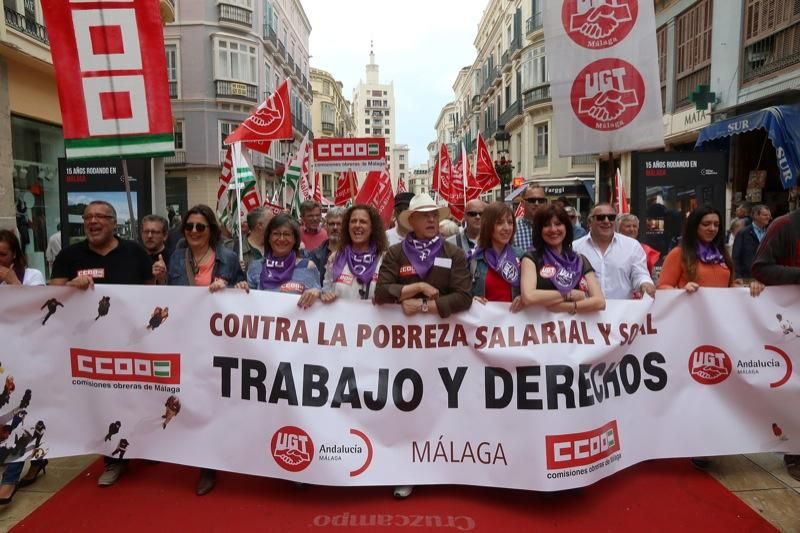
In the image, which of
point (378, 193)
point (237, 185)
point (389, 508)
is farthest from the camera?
point (378, 193)

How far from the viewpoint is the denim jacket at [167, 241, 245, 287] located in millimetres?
4086

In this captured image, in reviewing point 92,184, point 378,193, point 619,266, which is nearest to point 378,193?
point 378,193

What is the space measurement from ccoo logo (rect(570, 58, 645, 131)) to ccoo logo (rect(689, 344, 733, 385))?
2.38 metres

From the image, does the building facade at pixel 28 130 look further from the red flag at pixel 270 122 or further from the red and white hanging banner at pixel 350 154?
the red and white hanging banner at pixel 350 154

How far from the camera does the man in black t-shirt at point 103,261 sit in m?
3.82

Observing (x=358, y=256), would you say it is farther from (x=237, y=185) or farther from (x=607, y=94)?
(x=237, y=185)

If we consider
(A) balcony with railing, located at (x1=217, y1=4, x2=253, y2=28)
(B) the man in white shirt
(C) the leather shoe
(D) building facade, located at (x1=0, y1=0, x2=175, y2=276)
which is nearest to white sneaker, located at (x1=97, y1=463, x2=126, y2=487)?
(C) the leather shoe

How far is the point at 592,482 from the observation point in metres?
3.42

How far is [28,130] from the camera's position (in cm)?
1345

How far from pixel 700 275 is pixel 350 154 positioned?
8.20 metres

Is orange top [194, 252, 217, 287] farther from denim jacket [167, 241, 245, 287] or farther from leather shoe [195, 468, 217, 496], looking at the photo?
leather shoe [195, 468, 217, 496]

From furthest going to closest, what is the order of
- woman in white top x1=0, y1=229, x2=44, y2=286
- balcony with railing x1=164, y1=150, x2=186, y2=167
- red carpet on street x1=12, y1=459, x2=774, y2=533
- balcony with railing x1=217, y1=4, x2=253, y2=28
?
balcony with railing x1=217, y1=4, x2=253, y2=28, balcony with railing x1=164, y1=150, x2=186, y2=167, woman in white top x1=0, y1=229, x2=44, y2=286, red carpet on street x1=12, y1=459, x2=774, y2=533

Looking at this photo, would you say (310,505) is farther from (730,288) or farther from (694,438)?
(730,288)

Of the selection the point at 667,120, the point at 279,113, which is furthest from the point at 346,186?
the point at 667,120
